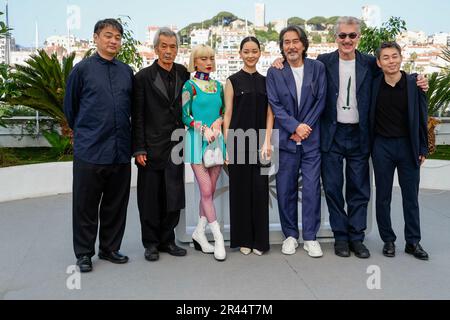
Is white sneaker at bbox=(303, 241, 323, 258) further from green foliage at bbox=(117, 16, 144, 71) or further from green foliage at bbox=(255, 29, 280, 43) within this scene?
green foliage at bbox=(117, 16, 144, 71)

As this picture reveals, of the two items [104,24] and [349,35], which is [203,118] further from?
[349,35]

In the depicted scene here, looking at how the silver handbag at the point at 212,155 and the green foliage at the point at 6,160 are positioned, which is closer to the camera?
the silver handbag at the point at 212,155

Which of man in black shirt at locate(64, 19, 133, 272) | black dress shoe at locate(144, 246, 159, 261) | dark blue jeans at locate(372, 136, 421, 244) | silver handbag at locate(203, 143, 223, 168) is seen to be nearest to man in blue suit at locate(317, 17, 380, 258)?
dark blue jeans at locate(372, 136, 421, 244)

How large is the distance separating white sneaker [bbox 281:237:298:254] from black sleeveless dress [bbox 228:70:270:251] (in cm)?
14

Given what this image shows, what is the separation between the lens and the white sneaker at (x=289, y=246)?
4.12 metres

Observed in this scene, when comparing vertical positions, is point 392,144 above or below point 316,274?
above

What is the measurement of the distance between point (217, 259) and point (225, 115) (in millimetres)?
1104

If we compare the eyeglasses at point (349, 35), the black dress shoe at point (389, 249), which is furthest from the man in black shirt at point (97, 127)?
the black dress shoe at point (389, 249)

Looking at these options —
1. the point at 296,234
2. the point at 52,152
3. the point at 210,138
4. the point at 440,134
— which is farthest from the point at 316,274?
the point at 440,134

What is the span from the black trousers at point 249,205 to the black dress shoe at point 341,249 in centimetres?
54

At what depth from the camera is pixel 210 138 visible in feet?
12.8

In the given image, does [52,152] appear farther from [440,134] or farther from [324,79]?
[440,134]

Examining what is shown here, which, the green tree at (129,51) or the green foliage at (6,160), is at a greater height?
the green tree at (129,51)

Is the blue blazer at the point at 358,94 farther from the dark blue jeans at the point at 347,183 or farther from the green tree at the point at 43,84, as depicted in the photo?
the green tree at the point at 43,84
